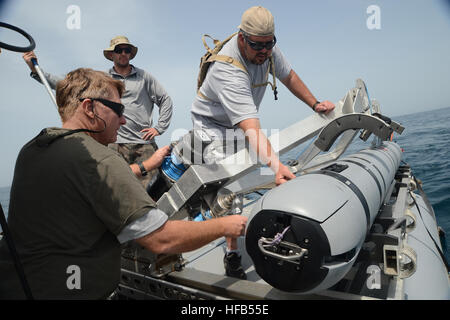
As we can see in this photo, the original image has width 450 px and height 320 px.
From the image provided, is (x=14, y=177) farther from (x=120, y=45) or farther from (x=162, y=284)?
(x=120, y=45)

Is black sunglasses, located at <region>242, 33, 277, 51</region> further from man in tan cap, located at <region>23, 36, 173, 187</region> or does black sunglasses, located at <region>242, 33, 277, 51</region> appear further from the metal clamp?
man in tan cap, located at <region>23, 36, 173, 187</region>

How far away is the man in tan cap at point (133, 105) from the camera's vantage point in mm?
4438

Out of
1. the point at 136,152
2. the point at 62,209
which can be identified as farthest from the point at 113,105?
the point at 136,152

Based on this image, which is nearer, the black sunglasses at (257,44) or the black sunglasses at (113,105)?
the black sunglasses at (113,105)

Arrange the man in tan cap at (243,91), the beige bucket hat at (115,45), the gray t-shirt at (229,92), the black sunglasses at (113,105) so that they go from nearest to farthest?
the black sunglasses at (113,105) → the man in tan cap at (243,91) → the gray t-shirt at (229,92) → the beige bucket hat at (115,45)

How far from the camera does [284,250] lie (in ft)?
5.45

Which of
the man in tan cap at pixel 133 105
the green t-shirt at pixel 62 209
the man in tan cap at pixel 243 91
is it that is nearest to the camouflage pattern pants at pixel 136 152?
the man in tan cap at pixel 133 105

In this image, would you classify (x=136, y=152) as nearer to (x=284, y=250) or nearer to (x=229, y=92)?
(x=229, y=92)

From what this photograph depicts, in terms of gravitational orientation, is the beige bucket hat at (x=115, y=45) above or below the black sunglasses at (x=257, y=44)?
above

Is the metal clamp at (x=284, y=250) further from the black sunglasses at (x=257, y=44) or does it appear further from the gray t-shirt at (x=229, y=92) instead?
the black sunglasses at (x=257, y=44)

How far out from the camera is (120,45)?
441 cm

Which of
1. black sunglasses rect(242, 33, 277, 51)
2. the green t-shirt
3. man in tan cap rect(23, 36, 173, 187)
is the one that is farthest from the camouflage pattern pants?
the green t-shirt
